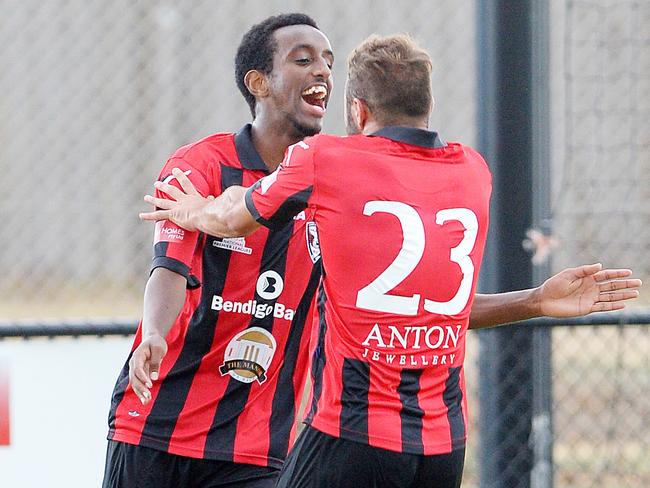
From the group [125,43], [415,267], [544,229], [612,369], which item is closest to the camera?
[415,267]

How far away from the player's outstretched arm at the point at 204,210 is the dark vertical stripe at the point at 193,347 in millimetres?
184

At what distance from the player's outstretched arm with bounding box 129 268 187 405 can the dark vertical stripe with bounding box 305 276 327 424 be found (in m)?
0.40

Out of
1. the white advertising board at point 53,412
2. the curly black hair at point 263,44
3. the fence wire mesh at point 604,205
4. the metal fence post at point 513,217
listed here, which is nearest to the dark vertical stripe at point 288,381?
the curly black hair at point 263,44

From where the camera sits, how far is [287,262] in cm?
344

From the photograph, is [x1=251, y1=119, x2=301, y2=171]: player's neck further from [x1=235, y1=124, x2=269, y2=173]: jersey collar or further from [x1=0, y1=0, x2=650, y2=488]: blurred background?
[x1=0, y1=0, x2=650, y2=488]: blurred background

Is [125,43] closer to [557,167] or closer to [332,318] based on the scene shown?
[557,167]

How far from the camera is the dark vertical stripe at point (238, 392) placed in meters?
3.42

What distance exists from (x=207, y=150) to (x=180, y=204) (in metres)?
0.28

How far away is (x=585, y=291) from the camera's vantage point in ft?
11.2

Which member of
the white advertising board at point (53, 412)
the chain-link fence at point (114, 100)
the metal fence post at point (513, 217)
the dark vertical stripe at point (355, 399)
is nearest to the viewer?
the dark vertical stripe at point (355, 399)

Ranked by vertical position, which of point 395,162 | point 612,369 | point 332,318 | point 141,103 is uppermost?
point 141,103

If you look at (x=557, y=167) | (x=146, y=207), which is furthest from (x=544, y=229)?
(x=146, y=207)

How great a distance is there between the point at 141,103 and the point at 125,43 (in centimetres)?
45

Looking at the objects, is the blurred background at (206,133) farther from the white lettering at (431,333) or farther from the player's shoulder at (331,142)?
the player's shoulder at (331,142)
